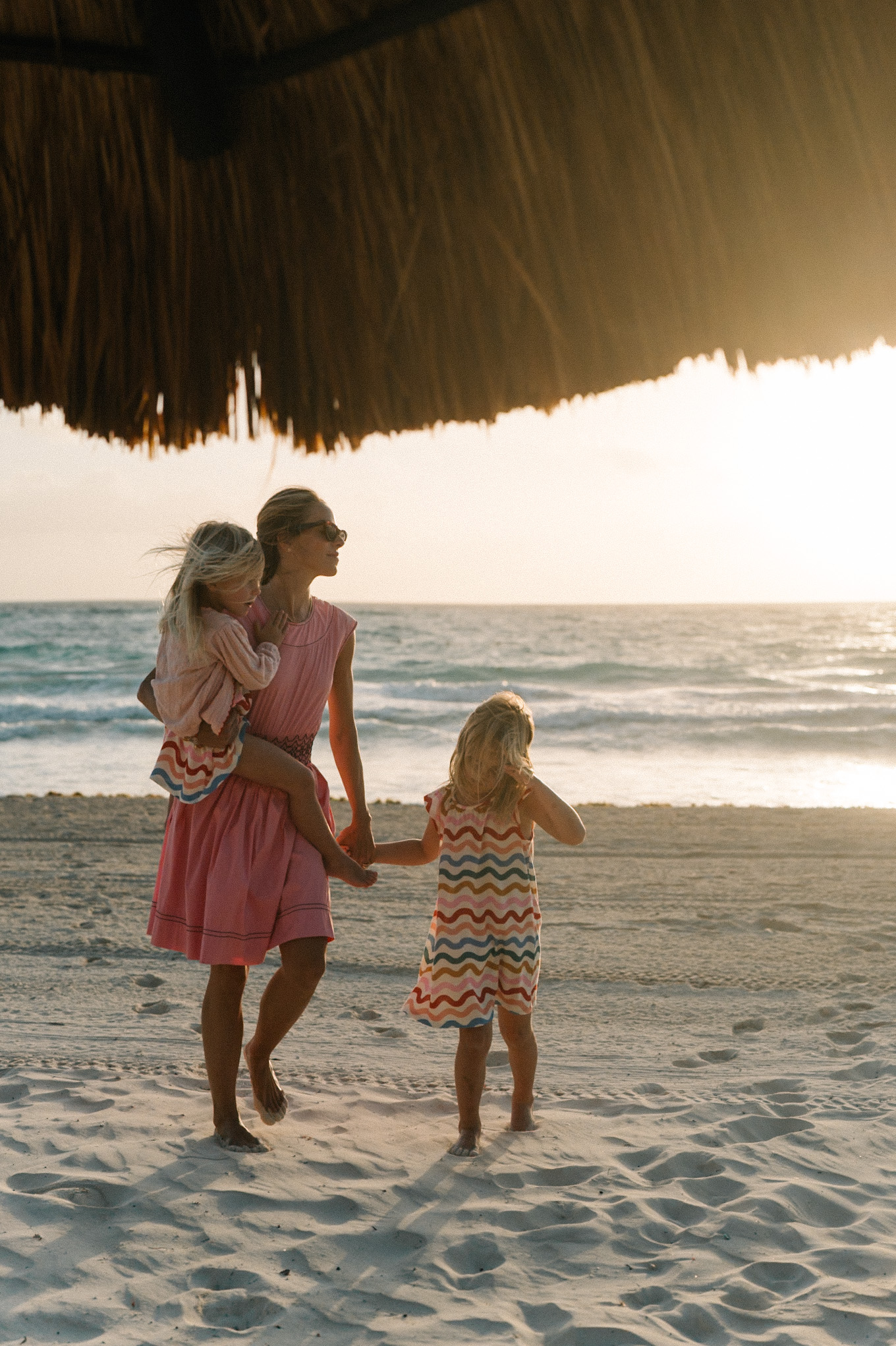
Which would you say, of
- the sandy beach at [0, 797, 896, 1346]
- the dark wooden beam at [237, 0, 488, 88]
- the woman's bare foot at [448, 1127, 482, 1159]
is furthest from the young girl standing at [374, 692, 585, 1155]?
the dark wooden beam at [237, 0, 488, 88]

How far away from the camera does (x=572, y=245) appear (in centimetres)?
247

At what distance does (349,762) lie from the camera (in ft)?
9.62

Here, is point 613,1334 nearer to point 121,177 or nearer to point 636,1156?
point 636,1156

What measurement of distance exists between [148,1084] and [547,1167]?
4.11ft

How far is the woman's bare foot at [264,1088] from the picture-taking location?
281 centimetres

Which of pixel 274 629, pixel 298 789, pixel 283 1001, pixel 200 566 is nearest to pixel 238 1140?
pixel 283 1001

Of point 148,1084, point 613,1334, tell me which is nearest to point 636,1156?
point 613,1334

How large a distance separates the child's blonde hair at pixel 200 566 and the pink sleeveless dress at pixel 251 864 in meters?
0.19

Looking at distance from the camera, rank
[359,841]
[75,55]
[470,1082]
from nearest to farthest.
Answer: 1. [75,55]
2. [470,1082]
3. [359,841]

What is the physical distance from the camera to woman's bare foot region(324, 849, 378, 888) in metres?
2.74

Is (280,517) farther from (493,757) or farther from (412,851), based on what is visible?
(412,851)

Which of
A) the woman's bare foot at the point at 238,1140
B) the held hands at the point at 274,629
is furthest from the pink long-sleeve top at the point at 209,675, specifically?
the woman's bare foot at the point at 238,1140

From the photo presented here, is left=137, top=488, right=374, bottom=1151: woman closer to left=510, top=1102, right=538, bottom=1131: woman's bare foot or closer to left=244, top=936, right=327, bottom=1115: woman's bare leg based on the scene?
left=244, top=936, right=327, bottom=1115: woman's bare leg

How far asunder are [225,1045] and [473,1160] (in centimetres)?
70
